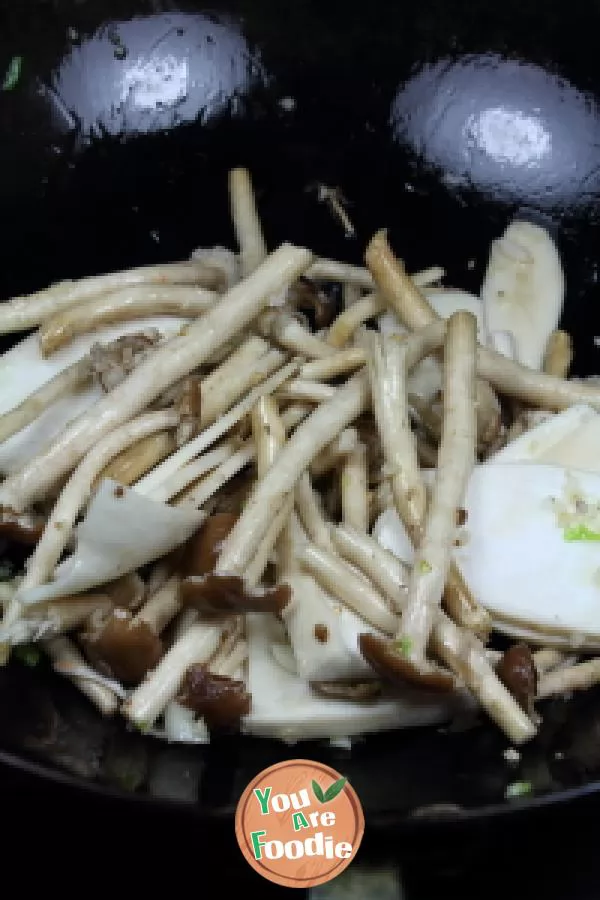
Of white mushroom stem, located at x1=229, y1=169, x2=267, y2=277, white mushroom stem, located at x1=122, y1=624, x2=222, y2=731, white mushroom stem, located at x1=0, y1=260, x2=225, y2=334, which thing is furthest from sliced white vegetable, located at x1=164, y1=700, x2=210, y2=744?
white mushroom stem, located at x1=229, y1=169, x2=267, y2=277

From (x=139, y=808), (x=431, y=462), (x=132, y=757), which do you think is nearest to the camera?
(x=139, y=808)

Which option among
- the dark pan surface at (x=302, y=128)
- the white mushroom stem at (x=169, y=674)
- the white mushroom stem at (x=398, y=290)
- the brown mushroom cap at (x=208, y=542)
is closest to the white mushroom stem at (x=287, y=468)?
the brown mushroom cap at (x=208, y=542)

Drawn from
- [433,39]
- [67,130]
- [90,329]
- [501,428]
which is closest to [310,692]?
[501,428]

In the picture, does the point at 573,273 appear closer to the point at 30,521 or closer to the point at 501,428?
the point at 501,428

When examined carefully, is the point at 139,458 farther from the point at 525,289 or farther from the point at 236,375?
the point at 525,289

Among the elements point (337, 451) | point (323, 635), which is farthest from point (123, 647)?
point (337, 451)

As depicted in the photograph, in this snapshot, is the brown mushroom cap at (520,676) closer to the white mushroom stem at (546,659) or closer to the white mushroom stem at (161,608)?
the white mushroom stem at (546,659)

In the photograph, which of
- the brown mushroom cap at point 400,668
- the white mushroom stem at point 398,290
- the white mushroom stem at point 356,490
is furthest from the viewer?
the white mushroom stem at point 398,290
